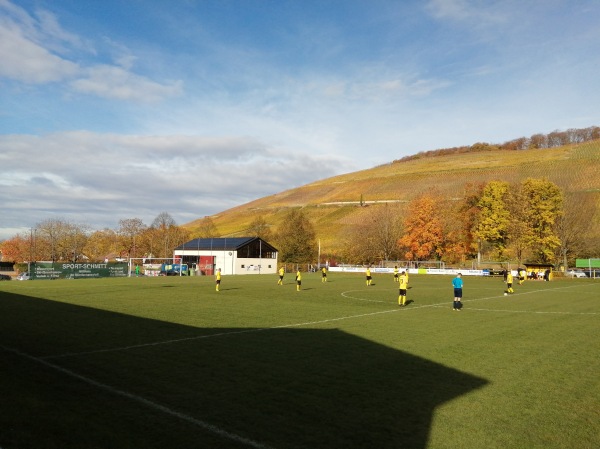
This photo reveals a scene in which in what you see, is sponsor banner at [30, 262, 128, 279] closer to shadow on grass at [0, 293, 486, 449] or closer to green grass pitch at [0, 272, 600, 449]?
green grass pitch at [0, 272, 600, 449]

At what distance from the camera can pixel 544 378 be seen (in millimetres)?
10234

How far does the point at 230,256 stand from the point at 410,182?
253ft

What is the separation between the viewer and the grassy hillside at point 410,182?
11000 centimetres

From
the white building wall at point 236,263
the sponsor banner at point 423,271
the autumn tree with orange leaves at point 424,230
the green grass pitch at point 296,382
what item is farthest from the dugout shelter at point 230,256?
the green grass pitch at point 296,382

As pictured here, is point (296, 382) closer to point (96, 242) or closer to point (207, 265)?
point (207, 265)

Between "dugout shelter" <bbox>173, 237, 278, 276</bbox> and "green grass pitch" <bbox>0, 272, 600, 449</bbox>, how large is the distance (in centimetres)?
5666

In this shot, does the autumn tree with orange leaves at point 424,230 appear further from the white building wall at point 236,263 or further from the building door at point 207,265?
the building door at point 207,265

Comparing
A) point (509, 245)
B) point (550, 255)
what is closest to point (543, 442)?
point (550, 255)

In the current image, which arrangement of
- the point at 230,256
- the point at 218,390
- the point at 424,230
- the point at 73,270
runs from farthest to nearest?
the point at 424,230, the point at 230,256, the point at 73,270, the point at 218,390

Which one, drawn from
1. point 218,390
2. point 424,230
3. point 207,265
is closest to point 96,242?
point 207,265

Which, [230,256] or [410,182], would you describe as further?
[410,182]

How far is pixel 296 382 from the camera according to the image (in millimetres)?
9602

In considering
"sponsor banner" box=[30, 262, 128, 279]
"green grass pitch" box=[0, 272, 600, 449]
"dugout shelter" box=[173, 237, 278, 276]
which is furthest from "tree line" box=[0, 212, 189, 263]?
"green grass pitch" box=[0, 272, 600, 449]

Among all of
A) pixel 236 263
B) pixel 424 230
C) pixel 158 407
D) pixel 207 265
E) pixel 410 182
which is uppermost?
pixel 410 182
